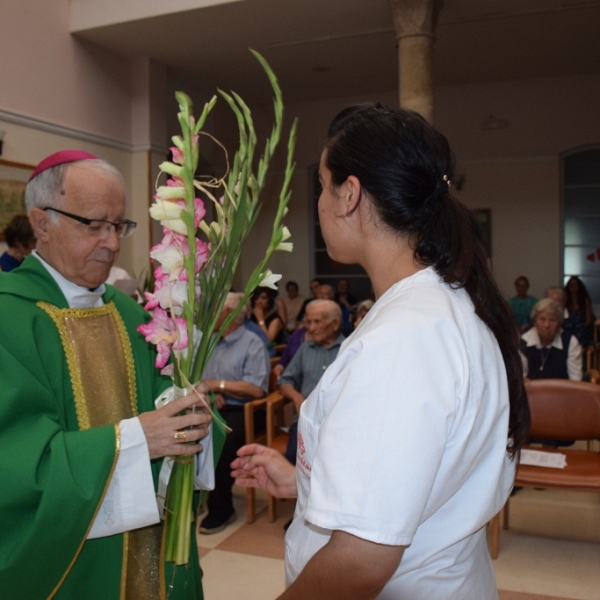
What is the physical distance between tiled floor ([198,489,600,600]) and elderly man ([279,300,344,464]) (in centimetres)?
76

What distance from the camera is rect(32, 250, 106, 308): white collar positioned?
1746 mm

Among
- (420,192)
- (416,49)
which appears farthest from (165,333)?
(416,49)

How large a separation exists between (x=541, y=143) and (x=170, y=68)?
5.86 m

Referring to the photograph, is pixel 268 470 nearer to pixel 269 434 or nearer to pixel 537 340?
pixel 269 434

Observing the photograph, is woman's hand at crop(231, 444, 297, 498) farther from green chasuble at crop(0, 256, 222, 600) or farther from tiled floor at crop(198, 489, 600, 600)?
tiled floor at crop(198, 489, 600, 600)

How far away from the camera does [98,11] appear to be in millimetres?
7000

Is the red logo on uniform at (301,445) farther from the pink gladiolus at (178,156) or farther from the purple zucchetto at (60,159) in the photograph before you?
the purple zucchetto at (60,159)

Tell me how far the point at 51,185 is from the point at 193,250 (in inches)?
22.3

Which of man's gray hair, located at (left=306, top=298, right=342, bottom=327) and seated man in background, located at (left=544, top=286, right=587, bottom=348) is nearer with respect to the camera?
man's gray hair, located at (left=306, top=298, right=342, bottom=327)

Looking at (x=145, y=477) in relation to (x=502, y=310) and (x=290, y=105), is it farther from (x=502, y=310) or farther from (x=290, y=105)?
(x=290, y=105)

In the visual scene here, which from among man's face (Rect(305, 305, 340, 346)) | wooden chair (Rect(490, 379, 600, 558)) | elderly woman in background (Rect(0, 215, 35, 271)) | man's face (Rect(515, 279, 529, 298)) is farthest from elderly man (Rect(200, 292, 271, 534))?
man's face (Rect(515, 279, 529, 298))

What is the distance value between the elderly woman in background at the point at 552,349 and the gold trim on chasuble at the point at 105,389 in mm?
3553

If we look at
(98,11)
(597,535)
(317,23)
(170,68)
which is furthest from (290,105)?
(597,535)

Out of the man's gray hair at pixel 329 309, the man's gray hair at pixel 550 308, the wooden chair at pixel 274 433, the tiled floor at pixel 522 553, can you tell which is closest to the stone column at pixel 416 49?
the man's gray hair at pixel 550 308
